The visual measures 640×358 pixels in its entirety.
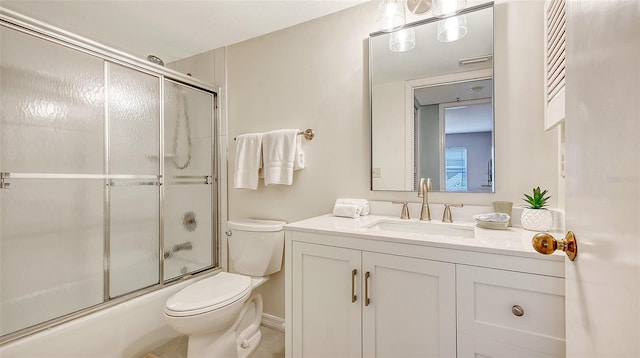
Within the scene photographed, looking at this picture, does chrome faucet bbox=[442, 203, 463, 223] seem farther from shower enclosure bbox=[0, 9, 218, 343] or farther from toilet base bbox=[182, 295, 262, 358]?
shower enclosure bbox=[0, 9, 218, 343]

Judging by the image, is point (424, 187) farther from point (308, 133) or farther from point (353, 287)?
point (308, 133)

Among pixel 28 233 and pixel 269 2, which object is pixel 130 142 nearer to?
pixel 28 233

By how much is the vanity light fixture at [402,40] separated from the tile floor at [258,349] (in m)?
1.92

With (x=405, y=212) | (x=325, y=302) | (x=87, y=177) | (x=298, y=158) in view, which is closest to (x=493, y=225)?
(x=405, y=212)

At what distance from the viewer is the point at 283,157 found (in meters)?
1.88

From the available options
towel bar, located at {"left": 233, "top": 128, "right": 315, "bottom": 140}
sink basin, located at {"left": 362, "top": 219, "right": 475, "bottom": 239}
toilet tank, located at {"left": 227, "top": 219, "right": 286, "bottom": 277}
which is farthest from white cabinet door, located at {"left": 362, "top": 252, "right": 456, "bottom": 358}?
towel bar, located at {"left": 233, "top": 128, "right": 315, "bottom": 140}

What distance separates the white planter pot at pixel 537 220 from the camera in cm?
115

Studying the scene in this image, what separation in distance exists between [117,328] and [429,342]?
1.66m

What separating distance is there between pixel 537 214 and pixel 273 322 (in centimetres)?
174

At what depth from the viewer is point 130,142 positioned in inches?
73.5

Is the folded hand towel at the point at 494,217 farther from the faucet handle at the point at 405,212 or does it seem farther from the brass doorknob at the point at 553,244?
the brass doorknob at the point at 553,244

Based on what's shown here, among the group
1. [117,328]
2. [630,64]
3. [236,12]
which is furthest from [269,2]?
[117,328]

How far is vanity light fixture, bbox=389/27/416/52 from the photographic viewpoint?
61.8 inches

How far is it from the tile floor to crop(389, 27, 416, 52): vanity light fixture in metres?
1.92
